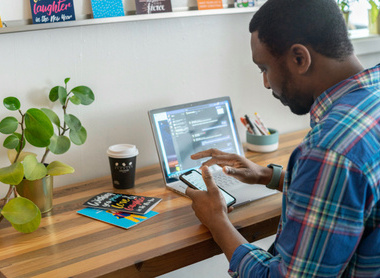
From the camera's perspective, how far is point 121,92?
167cm

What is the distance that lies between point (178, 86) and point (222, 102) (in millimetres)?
176

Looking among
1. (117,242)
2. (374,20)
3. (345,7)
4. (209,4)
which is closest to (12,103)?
(117,242)

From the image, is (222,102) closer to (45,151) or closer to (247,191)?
(247,191)

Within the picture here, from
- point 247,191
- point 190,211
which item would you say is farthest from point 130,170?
point 247,191

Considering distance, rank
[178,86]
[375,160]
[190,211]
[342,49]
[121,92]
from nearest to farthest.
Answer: [375,160] < [342,49] < [190,211] < [121,92] < [178,86]

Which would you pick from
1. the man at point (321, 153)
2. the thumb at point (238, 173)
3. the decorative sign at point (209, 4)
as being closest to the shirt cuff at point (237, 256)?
the man at point (321, 153)

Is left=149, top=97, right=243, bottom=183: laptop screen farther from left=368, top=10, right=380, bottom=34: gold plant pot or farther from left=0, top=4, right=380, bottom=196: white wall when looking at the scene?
left=368, top=10, right=380, bottom=34: gold plant pot

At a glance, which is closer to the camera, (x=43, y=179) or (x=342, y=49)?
(x=342, y=49)

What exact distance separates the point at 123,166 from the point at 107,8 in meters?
0.51

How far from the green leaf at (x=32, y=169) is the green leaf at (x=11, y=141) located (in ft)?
0.42

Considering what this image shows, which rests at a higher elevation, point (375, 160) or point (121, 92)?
point (121, 92)

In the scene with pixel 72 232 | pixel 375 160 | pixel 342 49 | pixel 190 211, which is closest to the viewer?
pixel 375 160

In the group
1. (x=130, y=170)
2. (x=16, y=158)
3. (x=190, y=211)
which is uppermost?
(x=16, y=158)

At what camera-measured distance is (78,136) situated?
1.50 meters
